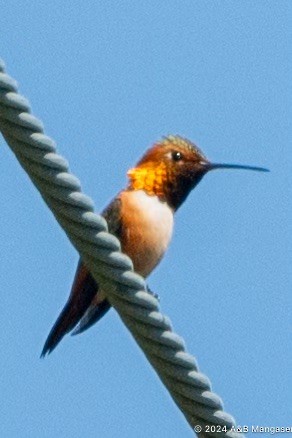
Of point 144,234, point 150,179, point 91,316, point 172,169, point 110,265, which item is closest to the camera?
point 110,265

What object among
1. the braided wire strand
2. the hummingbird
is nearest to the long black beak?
the hummingbird

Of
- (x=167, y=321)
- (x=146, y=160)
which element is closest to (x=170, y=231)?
(x=146, y=160)

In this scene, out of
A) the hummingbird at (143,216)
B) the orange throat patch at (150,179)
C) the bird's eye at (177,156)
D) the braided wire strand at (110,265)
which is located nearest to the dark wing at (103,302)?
the hummingbird at (143,216)

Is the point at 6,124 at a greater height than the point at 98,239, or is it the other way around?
the point at 6,124

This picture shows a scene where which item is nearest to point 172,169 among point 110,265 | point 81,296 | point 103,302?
point 103,302

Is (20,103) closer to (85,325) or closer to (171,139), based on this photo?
(85,325)

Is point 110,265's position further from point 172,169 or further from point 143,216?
point 172,169

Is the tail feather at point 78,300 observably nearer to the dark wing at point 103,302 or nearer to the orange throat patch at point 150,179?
the dark wing at point 103,302
